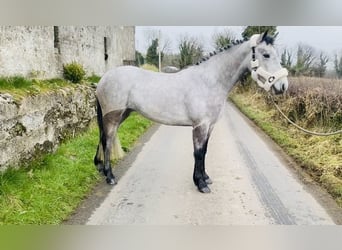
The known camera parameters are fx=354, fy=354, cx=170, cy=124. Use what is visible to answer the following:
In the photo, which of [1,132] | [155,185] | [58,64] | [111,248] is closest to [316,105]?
[155,185]

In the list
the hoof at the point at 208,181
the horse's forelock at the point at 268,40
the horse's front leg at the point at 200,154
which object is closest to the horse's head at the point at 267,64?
the horse's forelock at the point at 268,40

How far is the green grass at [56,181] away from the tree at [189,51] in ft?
1.63

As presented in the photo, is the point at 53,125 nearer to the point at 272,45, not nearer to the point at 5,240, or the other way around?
the point at 5,240

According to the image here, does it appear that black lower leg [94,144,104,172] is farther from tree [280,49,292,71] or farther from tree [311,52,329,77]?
tree [311,52,329,77]

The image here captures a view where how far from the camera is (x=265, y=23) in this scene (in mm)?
2283

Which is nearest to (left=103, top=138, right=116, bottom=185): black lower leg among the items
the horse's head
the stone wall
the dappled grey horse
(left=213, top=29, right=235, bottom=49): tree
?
the dappled grey horse

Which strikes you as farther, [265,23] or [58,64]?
[58,64]

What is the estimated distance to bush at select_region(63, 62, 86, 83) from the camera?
2.66 metres

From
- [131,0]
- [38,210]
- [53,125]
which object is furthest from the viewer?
[53,125]

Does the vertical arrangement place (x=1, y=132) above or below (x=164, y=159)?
above

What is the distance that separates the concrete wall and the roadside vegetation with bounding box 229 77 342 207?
859 millimetres

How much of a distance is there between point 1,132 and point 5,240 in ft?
2.08

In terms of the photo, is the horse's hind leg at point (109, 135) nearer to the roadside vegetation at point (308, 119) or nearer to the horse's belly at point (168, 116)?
the horse's belly at point (168, 116)

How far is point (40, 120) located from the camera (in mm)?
2445
